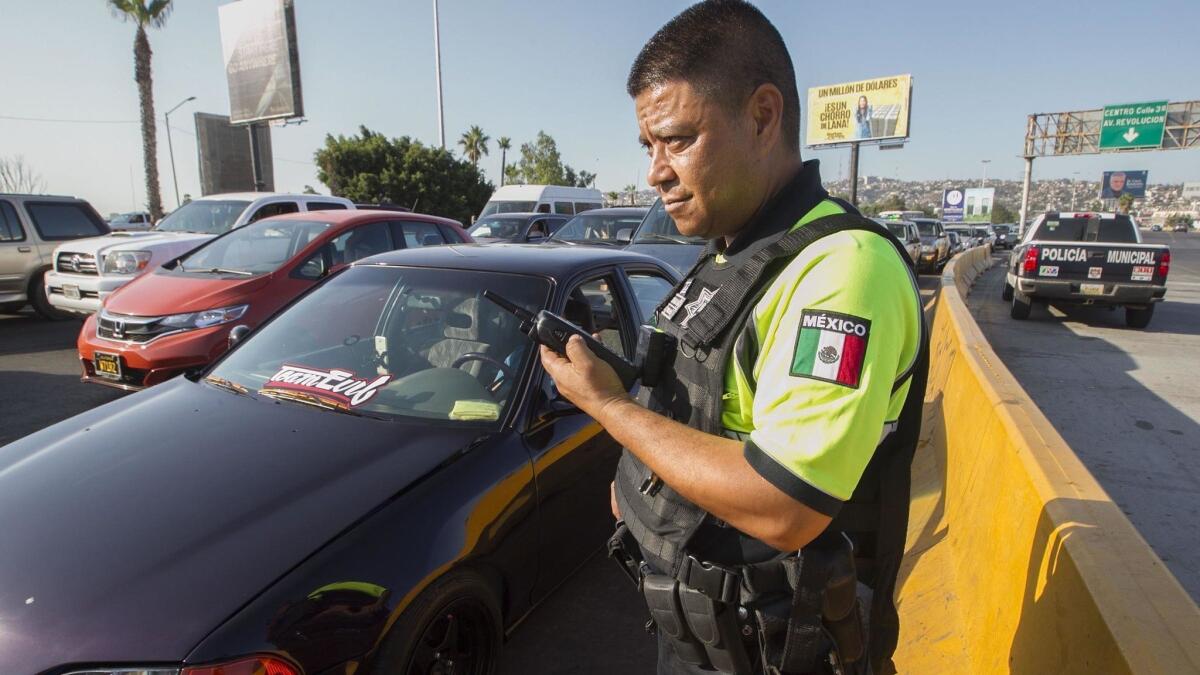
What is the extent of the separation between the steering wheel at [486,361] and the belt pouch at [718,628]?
125 cm

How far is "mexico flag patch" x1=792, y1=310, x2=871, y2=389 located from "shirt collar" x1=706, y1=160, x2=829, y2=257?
0.96 ft

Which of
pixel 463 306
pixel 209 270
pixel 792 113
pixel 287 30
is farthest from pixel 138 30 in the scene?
pixel 792 113

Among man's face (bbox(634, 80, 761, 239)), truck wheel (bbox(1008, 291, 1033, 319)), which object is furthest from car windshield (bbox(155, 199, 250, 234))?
truck wheel (bbox(1008, 291, 1033, 319))

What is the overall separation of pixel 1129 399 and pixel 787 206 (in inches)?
264

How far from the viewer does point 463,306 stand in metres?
2.73

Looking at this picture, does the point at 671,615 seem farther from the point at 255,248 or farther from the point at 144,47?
the point at 144,47

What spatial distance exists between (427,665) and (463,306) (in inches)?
56.4

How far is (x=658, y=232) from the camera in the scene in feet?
25.9

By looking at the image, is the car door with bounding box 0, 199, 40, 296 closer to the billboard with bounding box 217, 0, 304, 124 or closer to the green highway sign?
the billboard with bounding box 217, 0, 304, 124

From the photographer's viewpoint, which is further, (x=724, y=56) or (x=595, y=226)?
(x=595, y=226)

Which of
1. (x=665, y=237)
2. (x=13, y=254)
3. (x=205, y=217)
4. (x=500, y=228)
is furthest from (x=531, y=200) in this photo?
(x=13, y=254)

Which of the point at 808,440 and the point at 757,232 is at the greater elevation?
the point at 757,232

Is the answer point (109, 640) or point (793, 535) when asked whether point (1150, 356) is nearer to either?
point (793, 535)

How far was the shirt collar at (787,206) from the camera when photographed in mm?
1229
